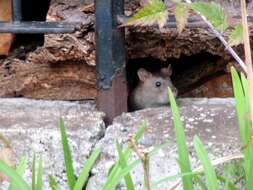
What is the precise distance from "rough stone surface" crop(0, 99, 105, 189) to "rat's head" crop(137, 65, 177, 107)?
0.62m

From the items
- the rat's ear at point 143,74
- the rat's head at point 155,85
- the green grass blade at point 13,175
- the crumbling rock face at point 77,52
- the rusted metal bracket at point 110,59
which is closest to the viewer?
the green grass blade at point 13,175

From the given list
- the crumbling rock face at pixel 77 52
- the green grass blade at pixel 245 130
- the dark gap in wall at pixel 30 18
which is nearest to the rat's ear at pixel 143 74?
the crumbling rock face at pixel 77 52

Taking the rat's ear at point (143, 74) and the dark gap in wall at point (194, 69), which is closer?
the dark gap in wall at point (194, 69)

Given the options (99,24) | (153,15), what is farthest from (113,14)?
(153,15)

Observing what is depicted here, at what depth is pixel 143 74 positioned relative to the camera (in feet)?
12.5

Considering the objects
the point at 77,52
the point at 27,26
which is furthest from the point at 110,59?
the point at 27,26

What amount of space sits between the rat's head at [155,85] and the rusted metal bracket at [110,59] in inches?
22.4

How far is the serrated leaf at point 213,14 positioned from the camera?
1850 millimetres

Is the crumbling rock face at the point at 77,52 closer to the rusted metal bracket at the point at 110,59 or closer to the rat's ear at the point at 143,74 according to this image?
the rusted metal bracket at the point at 110,59

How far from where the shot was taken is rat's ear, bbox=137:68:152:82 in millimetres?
3691

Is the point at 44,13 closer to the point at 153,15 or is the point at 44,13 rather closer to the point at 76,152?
the point at 76,152

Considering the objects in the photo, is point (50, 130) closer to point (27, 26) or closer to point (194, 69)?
point (27, 26)

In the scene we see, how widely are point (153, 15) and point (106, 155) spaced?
74cm

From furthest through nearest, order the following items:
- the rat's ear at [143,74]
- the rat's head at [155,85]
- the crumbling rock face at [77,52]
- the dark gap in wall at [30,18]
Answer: the rat's ear at [143,74], the rat's head at [155,85], the dark gap in wall at [30,18], the crumbling rock face at [77,52]
